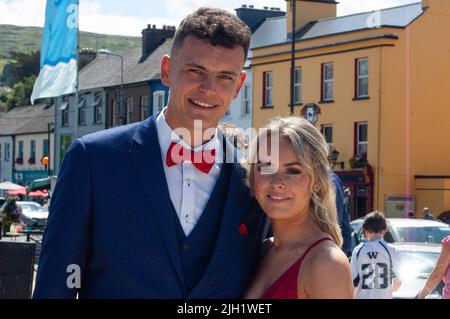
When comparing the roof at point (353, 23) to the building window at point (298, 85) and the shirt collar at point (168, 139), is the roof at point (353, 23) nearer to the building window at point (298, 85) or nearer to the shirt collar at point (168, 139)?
the building window at point (298, 85)

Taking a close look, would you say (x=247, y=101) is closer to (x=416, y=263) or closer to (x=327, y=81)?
(x=327, y=81)

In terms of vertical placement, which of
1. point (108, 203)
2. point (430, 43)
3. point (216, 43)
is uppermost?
point (430, 43)

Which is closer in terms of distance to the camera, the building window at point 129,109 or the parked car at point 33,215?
the parked car at point 33,215

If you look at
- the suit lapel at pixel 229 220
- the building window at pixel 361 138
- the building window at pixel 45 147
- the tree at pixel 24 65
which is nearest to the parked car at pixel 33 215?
the building window at pixel 361 138

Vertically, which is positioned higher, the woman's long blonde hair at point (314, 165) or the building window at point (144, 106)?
the building window at point (144, 106)

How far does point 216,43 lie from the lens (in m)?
3.36

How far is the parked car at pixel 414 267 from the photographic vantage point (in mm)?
10570

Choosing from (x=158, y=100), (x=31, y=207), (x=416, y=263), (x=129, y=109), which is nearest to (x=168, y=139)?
(x=416, y=263)

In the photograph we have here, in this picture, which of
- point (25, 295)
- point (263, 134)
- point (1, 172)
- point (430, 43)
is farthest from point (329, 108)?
point (1, 172)

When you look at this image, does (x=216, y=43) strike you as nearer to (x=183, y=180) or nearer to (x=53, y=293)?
(x=183, y=180)

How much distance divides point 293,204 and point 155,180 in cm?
51

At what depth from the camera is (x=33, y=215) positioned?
3891cm

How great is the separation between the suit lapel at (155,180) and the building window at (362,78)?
29.5m

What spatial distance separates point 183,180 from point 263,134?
379mm
